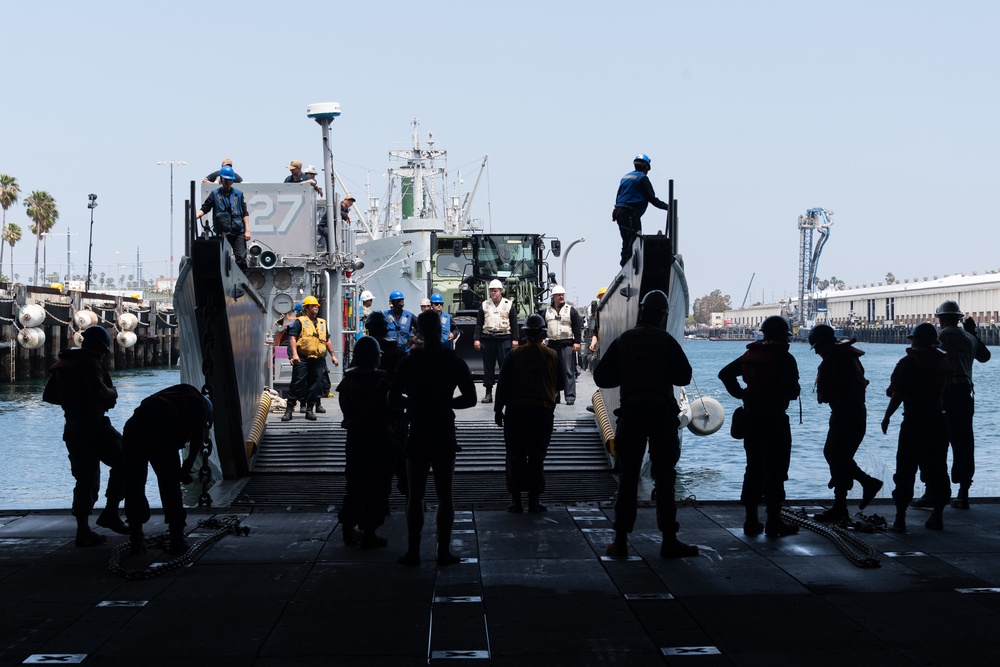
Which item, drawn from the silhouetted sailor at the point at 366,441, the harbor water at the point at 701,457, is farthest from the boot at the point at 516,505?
the harbor water at the point at 701,457

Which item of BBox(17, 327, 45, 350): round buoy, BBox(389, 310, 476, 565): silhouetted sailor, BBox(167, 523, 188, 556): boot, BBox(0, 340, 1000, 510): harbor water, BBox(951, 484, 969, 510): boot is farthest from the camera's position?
BBox(17, 327, 45, 350): round buoy

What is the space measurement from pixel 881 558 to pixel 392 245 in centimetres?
3616

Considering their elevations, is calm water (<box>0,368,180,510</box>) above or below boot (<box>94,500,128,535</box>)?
below

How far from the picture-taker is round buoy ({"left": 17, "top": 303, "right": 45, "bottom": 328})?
4769 cm

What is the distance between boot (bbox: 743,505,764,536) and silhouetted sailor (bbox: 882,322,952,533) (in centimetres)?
113

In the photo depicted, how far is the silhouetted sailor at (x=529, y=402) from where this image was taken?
→ 10.3 meters

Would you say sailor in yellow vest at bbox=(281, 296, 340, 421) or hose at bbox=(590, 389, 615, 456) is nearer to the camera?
hose at bbox=(590, 389, 615, 456)

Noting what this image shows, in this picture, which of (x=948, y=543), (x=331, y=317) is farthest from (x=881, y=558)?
(x=331, y=317)

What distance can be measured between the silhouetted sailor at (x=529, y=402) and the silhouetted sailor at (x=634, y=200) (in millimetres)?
3070

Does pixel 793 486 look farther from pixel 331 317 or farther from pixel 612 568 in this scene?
pixel 612 568

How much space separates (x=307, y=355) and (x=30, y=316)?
3690 centimetres

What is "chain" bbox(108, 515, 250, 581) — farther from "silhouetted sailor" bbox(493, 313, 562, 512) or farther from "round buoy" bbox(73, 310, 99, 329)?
"round buoy" bbox(73, 310, 99, 329)

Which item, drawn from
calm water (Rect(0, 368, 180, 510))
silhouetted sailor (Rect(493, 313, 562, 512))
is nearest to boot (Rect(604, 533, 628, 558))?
silhouetted sailor (Rect(493, 313, 562, 512))

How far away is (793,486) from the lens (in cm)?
2292
